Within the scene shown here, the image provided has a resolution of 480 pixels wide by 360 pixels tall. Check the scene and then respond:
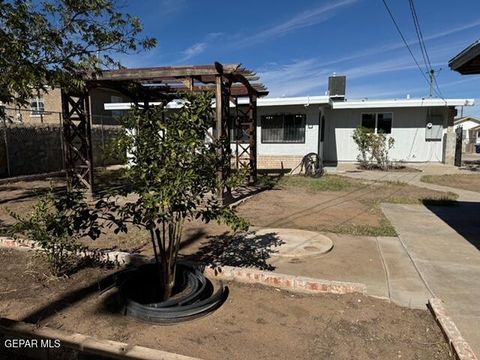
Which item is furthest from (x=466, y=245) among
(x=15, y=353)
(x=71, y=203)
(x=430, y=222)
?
(x=15, y=353)

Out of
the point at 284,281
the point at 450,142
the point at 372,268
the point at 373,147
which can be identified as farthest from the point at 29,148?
the point at 450,142

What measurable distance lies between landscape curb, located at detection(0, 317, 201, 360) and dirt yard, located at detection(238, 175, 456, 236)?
434 cm

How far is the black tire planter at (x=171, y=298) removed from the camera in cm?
331

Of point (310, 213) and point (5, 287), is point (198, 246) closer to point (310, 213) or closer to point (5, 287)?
point (5, 287)

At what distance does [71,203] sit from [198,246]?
2.55 m

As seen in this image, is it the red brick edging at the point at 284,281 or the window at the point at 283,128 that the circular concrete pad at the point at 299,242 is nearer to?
the red brick edging at the point at 284,281

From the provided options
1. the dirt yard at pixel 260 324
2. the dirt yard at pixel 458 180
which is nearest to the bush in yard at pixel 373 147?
the dirt yard at pixel 458 180

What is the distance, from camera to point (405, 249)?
5363 millimetres

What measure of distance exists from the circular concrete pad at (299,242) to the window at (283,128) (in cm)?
994

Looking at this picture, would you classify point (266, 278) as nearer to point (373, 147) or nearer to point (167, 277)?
point (167, 277)

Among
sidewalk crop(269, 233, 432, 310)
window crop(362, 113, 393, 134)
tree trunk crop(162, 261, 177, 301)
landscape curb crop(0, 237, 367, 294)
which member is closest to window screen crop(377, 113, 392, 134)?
window crop(362, 113, 393, 134)

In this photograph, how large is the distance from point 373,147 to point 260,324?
15.8 meters

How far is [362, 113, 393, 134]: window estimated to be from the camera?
18203 millimetres

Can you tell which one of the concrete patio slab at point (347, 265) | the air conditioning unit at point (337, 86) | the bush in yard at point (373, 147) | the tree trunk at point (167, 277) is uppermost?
the air conditioning unit at point (337, 86)
